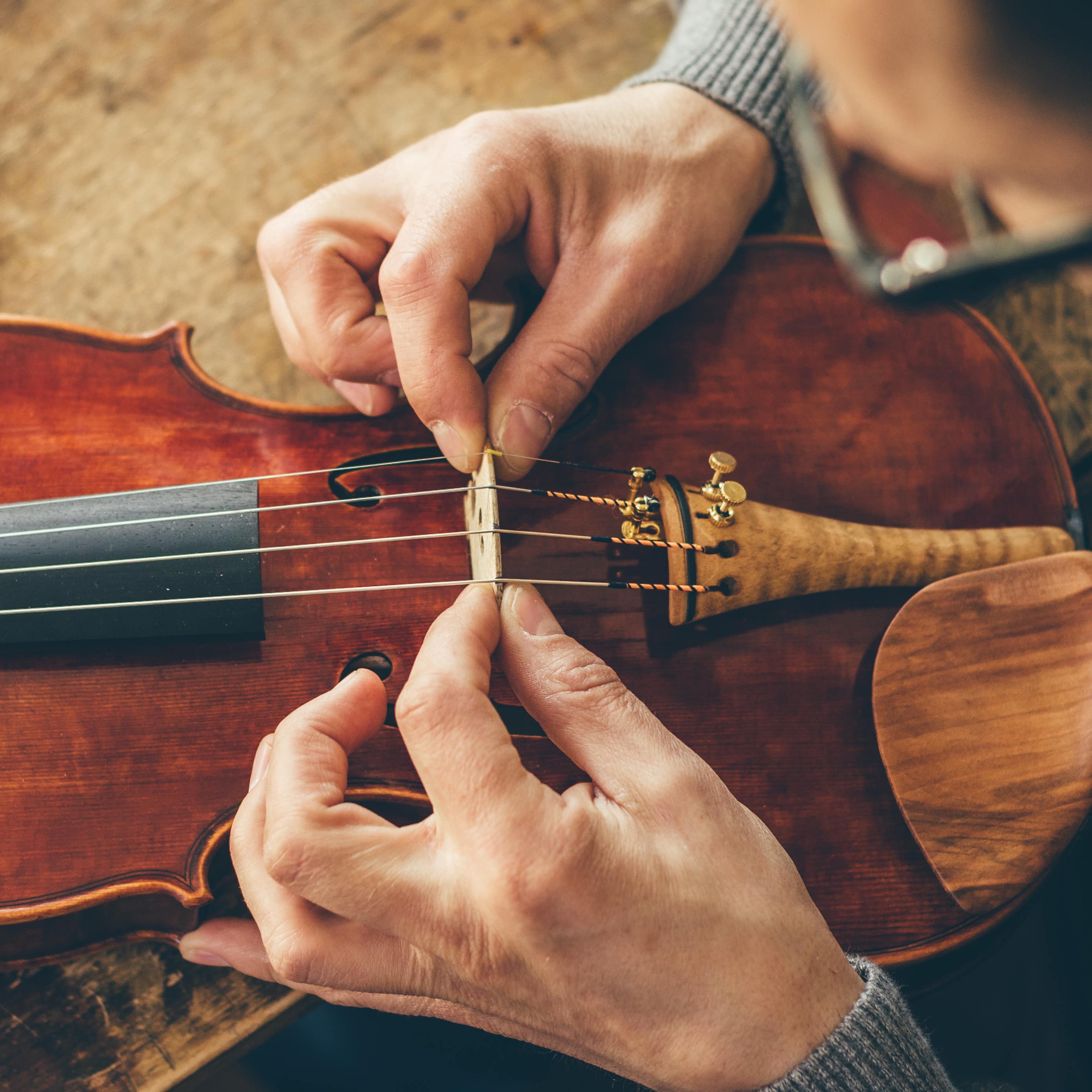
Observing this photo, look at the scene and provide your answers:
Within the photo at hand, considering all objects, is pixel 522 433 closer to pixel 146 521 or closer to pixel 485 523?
pixel 485 523

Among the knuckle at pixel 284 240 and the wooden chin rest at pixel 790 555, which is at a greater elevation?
the knuckle at pixel 284 240

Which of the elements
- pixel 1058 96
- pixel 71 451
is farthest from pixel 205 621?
pixel 1058 96

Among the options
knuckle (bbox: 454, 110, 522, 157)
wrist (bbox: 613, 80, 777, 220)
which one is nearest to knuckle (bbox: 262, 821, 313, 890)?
knuckle (bbox: 454, 110, 522, 157)

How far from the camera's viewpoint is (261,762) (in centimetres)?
77

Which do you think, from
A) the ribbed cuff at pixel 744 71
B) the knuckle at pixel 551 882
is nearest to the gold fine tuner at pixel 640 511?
the knuckle at pixel 551 882

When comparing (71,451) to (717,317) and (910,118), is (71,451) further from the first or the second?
(910,118)

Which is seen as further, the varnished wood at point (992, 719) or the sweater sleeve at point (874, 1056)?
→ the varnished wood at point (992, 719)

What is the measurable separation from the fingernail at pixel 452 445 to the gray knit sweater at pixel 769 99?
2.08ft

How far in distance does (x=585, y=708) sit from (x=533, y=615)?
113mm

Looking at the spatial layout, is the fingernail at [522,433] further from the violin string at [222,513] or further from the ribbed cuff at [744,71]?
the ribbed cuff at [744,71]

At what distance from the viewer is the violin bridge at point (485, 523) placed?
79cm

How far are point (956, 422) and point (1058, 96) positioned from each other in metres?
0.58

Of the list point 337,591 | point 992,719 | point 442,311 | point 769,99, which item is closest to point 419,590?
point 337,591

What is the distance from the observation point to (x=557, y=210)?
3.04ft
